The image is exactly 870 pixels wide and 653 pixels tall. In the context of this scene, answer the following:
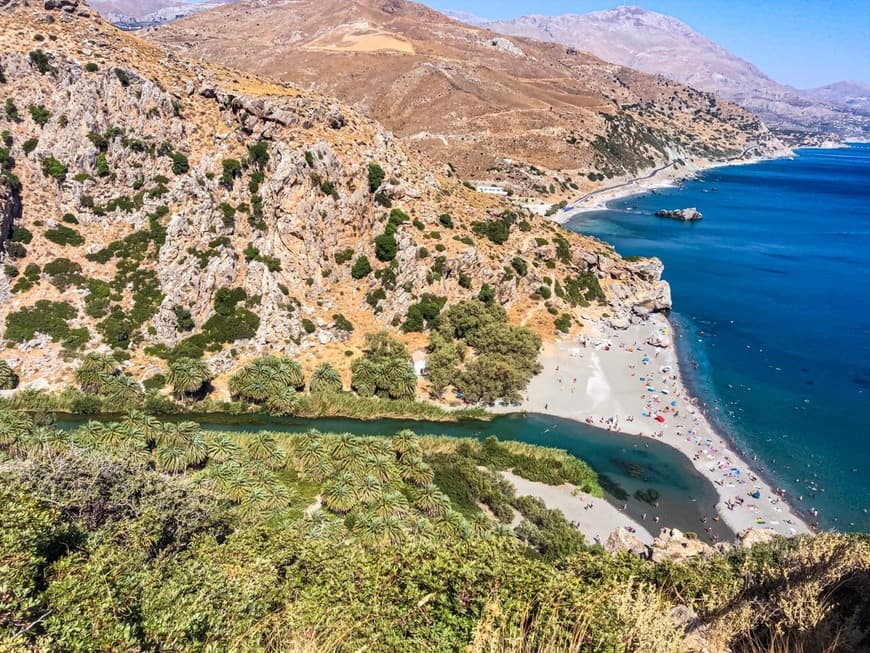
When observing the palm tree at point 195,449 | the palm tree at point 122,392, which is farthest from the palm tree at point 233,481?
the palm tree at point 122,392

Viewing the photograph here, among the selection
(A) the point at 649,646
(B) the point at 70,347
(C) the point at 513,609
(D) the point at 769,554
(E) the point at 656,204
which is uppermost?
(E) the point at 656,204

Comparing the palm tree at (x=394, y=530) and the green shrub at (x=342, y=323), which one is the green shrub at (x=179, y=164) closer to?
the green shrub at (x=342, y=323)

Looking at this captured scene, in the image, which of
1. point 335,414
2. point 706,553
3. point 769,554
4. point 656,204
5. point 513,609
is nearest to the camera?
point 513,609

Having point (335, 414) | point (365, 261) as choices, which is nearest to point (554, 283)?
point (365, 261)

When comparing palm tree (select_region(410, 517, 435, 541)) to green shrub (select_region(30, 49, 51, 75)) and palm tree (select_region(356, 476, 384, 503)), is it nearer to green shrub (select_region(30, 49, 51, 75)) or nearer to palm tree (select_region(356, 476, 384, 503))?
palm tree (select_region(356, 476, 384, 503))

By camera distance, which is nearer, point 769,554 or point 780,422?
point 769,554

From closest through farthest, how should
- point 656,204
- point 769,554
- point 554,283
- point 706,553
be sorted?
point 769,554, point 706,553, point 554,283, point 656,204

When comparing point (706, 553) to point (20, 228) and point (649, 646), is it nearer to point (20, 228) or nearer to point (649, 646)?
point (649, 646)
